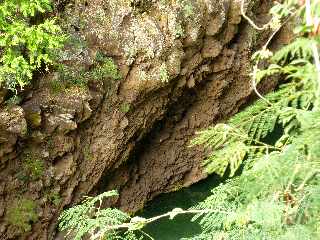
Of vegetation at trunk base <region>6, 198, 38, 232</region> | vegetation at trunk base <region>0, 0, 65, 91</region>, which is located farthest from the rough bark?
vegetation at trunk base <region>0, 0, 65, 91</region>

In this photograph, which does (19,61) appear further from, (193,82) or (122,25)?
(193,82)

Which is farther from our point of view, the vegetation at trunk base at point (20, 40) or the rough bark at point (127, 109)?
the rough bark at point (127, 109)

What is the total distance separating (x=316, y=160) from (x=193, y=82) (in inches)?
294

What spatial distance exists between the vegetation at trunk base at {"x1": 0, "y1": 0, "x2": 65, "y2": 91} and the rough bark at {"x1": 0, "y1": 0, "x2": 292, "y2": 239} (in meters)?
0.44

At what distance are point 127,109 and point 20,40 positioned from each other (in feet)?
8.51

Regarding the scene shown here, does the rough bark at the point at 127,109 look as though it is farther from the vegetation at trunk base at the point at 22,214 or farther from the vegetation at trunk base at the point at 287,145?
the vegetation at trunk base at the point at 287,145

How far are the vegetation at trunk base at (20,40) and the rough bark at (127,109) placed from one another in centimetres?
44

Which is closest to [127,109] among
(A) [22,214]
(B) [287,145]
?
(A) [22,214]

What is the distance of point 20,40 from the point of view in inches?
249

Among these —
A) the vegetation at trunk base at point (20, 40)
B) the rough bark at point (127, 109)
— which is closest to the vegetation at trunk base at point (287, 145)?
the vegetation at trunk base at point (20, 40)

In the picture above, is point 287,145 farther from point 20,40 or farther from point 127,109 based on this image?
point 127,109

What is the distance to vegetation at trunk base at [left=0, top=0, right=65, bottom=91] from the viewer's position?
Answer: 628 cm

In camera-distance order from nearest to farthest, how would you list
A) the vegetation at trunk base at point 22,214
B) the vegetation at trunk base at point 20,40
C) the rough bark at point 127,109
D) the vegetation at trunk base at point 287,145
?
the vegetation at trunk base at point 287,145 < the vegetation at trunk base at point 20,40 < the vegetation at trunk base at point 22,214 < the rough bark at point 127,109

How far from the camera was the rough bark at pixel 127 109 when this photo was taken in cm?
729
